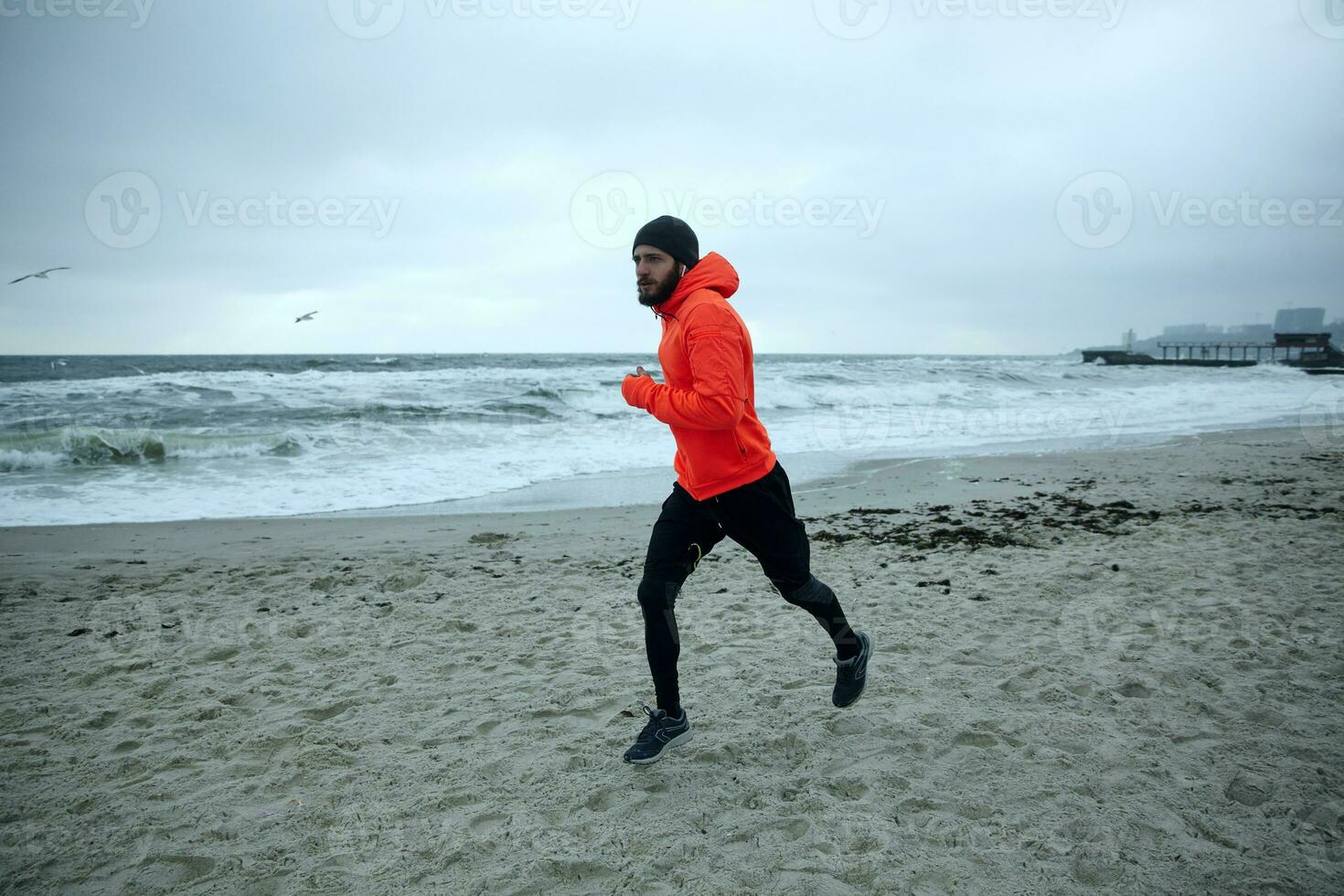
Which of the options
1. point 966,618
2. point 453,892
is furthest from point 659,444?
point 453,892

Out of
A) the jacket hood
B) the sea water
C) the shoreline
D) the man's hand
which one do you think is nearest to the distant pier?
the sea water

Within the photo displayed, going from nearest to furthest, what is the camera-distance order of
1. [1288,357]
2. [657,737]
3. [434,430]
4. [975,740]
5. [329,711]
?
[657,737], [975,740], [329,711], [434,430], [1288,357]

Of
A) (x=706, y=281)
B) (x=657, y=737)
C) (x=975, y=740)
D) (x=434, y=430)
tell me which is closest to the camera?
(x=706, y=281)

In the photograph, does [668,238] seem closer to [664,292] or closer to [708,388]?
[664,292]

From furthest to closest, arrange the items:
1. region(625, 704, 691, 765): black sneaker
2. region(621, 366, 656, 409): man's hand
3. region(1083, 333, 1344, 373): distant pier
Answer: region(1083, 333, 1344, 373): distant pier < region(625, 704, 691, 765): black sneaker < region(621, 366, 656, 409): man's hand

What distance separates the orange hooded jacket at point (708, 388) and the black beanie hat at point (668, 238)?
3.2 inches

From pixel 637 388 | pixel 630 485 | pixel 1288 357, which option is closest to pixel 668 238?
pixel 637 388

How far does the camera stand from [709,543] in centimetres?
306

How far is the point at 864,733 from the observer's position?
3.27 meters

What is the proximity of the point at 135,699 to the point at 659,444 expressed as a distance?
11528 mm

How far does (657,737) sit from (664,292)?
Result: 183 cm

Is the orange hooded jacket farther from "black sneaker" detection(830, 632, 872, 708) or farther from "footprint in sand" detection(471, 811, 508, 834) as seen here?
"footprint in sand" detection(471, 811, 508, 834)

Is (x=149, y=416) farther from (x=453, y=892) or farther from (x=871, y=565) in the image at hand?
(x=453, y=892)

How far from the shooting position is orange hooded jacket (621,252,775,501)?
266 centimetres
